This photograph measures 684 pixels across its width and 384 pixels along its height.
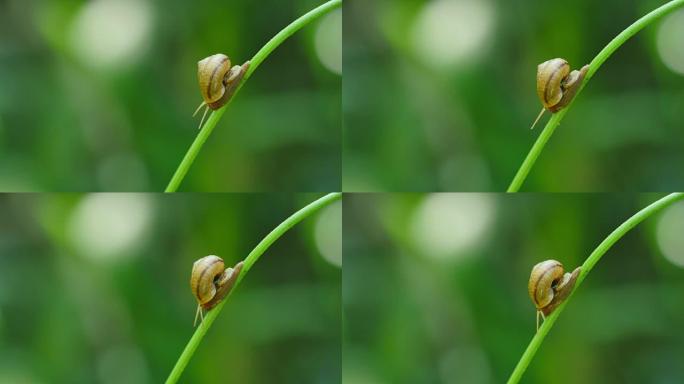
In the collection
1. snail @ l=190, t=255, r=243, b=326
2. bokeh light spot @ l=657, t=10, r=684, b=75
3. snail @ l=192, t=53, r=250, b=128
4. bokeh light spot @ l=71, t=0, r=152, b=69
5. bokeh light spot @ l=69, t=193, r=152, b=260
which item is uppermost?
bokeh light spot @ l=71, t=0, r=152, b=69

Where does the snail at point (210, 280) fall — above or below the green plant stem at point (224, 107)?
below

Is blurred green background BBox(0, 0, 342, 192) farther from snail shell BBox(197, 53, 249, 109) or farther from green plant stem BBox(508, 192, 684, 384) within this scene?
green plant stem BBox(508, 192, 684, 384)

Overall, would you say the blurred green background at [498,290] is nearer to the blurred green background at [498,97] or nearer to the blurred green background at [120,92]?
the blurred green background at [498,97]

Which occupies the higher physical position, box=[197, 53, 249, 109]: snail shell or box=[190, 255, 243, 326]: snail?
box=[197, 53, 249, 109]: snail shell

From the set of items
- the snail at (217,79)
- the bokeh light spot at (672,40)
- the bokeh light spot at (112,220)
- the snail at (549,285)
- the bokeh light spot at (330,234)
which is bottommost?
the snail at (549,285)

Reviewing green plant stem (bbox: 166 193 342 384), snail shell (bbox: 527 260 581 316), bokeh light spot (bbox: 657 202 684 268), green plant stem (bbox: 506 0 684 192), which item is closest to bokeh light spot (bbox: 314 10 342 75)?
green plant stem (bbox: 166 193 342 384)

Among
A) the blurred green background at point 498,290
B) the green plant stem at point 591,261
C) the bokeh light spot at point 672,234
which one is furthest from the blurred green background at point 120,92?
the bokeh light spot at point 672,234
